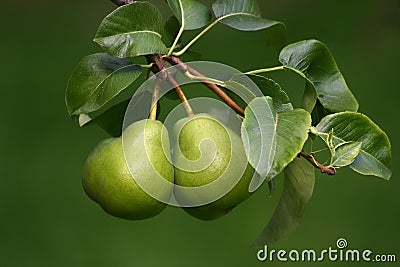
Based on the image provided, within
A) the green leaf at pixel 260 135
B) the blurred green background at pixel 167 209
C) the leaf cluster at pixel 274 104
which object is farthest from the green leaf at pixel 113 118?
the blurred green background at pixel 167 209

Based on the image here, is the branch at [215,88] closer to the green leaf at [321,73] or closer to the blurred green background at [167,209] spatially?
the green leaf at [321,73]

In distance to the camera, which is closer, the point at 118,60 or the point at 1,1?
the point at 118,60

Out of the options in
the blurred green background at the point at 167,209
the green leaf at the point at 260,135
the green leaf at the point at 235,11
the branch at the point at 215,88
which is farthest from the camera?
the blurred green background at the point at 167,209

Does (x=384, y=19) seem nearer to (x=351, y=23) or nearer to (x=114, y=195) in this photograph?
(x=351, y=23)

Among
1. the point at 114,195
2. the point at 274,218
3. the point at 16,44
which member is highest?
the point at 114,195

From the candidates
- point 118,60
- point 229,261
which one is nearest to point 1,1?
point 229,261
